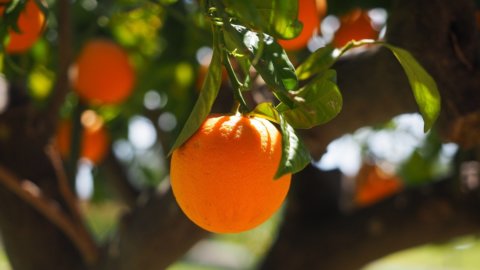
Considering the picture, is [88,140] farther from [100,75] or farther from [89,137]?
[100,75]

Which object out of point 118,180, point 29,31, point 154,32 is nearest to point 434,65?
point 29,31

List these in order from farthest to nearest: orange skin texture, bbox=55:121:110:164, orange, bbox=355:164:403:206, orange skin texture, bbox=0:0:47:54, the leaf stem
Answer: orange, bbox=355:164:403:206 → orange skin texture, bbox=55:121:110:164 → orange skin texture, bbox=0:0:47:54 → the leaf stem

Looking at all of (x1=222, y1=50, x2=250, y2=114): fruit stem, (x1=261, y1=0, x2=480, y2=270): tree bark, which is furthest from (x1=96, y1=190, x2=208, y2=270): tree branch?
(x1=222, y1=50, x2=250, y2=114): fruit stem

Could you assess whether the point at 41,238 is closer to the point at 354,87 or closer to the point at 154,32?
the point at 154,32

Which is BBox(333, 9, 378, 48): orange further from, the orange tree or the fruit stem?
the fruit stem

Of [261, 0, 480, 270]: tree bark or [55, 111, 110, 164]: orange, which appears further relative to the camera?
[55, 111, 110, 164]: orange

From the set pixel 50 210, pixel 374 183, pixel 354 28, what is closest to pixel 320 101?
pixel 354 28
